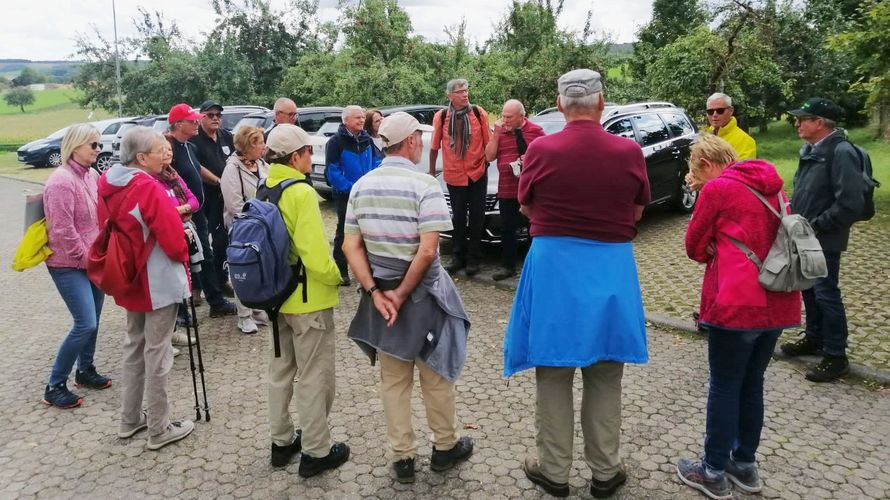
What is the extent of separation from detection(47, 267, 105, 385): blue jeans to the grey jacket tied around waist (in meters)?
2.29

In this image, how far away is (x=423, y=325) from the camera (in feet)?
10.9

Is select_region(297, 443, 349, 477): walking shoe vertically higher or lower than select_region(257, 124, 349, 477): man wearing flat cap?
lower

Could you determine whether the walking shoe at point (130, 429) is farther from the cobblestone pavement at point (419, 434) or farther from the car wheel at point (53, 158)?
the car wheel at point (53, 158)

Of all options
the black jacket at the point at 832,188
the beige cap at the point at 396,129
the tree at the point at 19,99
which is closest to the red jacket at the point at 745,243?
the beige cap at the point at 396,129

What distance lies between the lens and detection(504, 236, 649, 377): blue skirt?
9.92 ft

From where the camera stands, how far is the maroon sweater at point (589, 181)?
115 inches

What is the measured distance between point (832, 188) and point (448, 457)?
130 inches

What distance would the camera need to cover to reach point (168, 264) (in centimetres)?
381

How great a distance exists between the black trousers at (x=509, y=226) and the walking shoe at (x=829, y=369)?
339 centimetres

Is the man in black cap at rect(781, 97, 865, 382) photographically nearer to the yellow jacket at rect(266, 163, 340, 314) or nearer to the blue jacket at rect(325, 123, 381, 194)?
the yellow jacket at rect(266, 163, 340, 314)

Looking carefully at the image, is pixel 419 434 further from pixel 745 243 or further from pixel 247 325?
pixel 247 325

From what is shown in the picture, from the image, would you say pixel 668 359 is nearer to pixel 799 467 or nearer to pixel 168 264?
pixel 799 467

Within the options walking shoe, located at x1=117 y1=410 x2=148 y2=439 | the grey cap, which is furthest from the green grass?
walking shoe, located at x1=117 y1=410 x2=148 y2=439

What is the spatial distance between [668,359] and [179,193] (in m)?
4.14
